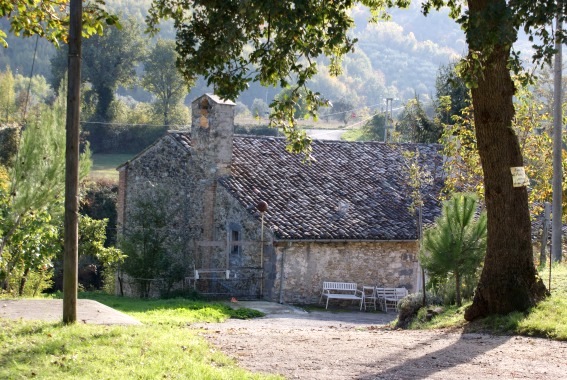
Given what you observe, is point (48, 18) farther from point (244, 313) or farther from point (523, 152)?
point (523, 152)

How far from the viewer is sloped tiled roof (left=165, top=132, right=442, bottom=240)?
2589 cm

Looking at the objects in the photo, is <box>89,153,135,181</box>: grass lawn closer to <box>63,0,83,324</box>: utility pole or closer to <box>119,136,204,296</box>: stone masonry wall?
<box>119,136,204,296</box>: stone masonry wall

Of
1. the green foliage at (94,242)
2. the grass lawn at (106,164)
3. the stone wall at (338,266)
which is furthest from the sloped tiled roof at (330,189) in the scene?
the grass lawn at (106,164)

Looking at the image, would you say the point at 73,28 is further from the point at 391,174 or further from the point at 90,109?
the point at 90,109

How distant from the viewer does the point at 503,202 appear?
1213 cm

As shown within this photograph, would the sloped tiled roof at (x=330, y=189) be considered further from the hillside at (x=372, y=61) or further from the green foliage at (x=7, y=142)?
the hillside at (x=372, y=61)

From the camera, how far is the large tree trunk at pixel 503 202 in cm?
1200

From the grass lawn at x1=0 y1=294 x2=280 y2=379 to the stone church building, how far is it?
13677mm

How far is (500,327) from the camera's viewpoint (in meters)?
11.8

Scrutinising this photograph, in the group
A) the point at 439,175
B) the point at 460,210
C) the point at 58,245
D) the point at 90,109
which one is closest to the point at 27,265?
the point at 58,245

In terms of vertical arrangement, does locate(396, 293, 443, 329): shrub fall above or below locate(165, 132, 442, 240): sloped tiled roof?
below

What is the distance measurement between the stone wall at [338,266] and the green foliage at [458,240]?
409 inches

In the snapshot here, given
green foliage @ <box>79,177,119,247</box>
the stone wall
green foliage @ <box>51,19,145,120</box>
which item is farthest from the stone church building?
green foliage @ <box>51,19,145,120</box>

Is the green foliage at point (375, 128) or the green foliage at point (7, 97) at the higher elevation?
the green foliage at point (7, 97)
